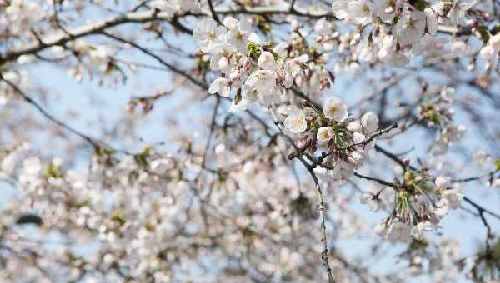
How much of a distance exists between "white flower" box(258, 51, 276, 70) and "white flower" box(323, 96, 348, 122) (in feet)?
0.62

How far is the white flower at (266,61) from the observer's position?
176cm

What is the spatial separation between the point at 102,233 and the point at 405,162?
2.45 meters

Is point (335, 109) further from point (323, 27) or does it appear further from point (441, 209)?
point (323, 27)

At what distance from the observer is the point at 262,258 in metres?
7.58

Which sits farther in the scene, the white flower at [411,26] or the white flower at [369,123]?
the white flower at [369,123]

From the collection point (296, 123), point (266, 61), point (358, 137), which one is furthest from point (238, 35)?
point (358, 137)

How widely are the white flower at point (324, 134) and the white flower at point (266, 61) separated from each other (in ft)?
0.74

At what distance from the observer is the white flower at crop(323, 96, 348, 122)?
1804mm

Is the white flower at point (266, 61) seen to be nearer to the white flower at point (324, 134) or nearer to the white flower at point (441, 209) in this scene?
the white flower at point (324, 134)

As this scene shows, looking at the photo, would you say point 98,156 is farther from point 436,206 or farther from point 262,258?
point 262,258

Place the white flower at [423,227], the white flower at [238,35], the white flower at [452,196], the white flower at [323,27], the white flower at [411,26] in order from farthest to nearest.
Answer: the white flower at [323,27] → the white flower at [452,196] → the white flower at [423,227] → the white flower at [238,35] → the white flower at [411,26]

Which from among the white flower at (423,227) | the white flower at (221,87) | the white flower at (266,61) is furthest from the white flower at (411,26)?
the white flower at (423,227)

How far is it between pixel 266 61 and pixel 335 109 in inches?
9.4

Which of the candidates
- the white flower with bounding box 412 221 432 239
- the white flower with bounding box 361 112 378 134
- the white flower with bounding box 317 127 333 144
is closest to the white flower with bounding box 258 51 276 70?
the white flower with bounding box 317 127 333 144
